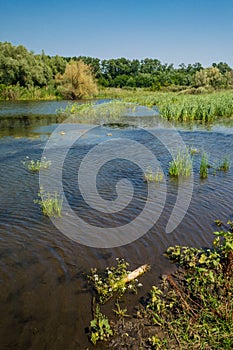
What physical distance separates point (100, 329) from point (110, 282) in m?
0.80

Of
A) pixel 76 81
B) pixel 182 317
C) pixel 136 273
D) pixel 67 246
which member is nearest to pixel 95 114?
pixel 76 81

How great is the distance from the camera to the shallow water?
3523mm

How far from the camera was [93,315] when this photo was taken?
3.62 m

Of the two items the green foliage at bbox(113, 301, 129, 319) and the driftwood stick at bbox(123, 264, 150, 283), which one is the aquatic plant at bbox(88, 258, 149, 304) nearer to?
the driftwood stick at bbox(123, 264, 150, 283)

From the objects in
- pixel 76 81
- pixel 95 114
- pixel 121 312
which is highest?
pixel 76 81

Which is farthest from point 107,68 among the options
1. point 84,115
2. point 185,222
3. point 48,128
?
point 185,222

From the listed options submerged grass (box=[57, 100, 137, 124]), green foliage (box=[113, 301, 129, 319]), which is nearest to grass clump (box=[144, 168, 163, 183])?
green foliage (box=[113, 301, 129, 319])

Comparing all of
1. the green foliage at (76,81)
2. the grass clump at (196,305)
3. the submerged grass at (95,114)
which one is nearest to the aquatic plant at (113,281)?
the grass clump at (196,305)

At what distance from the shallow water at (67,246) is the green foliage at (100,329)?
0.46ft

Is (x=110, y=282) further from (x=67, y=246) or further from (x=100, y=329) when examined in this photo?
(x=67, y=246)

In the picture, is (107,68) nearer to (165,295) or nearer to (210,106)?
(210,106)

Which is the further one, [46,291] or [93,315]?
[46,291]

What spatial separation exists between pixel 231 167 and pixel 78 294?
7853 millimetres

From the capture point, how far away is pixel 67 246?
5207mm
